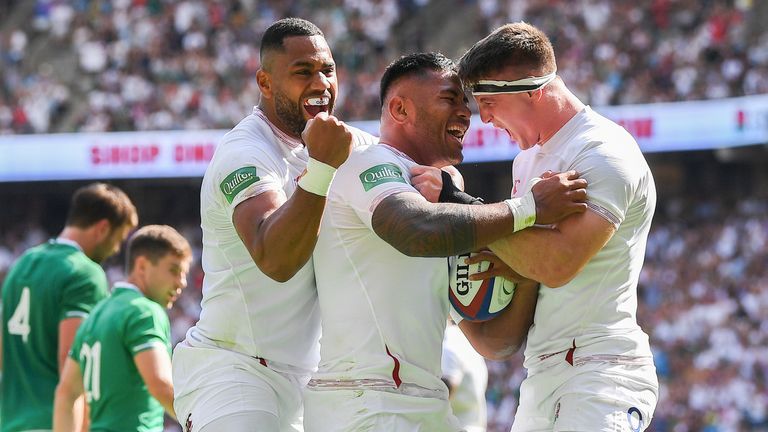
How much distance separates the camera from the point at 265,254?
427 centimetres

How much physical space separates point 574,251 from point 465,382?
327 cm

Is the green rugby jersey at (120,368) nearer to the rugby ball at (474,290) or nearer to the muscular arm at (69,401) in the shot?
the muscular arm at (69,401)

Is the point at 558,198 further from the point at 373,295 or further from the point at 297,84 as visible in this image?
the point at 297,84

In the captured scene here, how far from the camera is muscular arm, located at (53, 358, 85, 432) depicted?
6.53 m

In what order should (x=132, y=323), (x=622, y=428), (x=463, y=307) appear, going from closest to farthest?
(x=622, y=428) → (x=463, y=307) → (x=132, y=323)

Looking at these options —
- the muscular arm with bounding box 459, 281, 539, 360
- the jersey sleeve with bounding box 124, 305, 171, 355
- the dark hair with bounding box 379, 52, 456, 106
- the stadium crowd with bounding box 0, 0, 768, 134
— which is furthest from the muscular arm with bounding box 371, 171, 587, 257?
the stadium crowd with bounding box 0, 0, 768, 134

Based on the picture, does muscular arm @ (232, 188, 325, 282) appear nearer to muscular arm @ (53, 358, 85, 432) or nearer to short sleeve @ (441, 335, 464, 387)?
muscular arm @ (53, 358, 85, 432)

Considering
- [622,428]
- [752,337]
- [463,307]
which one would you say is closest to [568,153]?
[463,307]

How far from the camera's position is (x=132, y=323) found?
641 centimetres

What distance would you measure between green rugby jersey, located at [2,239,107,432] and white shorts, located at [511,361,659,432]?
3362 millimetres

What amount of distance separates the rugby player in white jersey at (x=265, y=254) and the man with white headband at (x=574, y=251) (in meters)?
0.64

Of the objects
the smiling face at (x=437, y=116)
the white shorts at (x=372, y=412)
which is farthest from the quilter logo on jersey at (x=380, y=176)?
the white shorts at (x=372, y=412)

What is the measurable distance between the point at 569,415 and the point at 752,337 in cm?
1578

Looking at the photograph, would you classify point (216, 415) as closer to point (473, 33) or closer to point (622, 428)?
point (622, 428)
